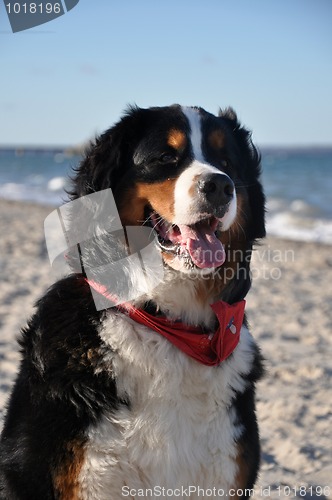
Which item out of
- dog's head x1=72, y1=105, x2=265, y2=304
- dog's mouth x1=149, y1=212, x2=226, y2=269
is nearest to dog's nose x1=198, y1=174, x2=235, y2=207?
dog's head x1=72, y1=105, x2=265, y2=304

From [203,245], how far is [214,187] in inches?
11.9

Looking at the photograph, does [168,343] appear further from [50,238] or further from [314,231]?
[314,231]

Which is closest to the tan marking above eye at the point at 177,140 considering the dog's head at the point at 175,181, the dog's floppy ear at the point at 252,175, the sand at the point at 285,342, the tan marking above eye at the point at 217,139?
the dog's head at the point at 175,181

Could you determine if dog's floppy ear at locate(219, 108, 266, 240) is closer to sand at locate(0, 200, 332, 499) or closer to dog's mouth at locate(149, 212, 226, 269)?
dog's mouth at locate(149, 212, 226, 269)

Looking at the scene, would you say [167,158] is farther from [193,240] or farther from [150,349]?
[150,349]

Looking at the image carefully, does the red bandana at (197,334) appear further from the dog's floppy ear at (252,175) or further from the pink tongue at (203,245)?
the dog's floppy ear at (252,175)

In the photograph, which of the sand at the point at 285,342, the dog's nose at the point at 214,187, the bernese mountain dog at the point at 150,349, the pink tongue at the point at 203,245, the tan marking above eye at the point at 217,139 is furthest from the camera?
the sand at the point at 285,342

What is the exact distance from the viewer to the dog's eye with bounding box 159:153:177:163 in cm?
292

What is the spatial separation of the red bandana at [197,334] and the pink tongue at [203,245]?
0.21 metres

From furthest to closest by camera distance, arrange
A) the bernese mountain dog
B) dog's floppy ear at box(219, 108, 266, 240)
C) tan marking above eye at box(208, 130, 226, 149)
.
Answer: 1. dog's floppy ear at box(219, 108, 266, 240)
2. tan marking above eye at box(208, 130, 226, 149)
3. the bernese mountain dog

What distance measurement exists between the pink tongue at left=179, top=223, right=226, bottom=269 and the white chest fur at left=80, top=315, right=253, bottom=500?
0.40 metres

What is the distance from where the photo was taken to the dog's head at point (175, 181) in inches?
110

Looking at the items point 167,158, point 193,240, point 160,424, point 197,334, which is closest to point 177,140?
point 167,158

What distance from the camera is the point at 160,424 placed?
8.70ft
